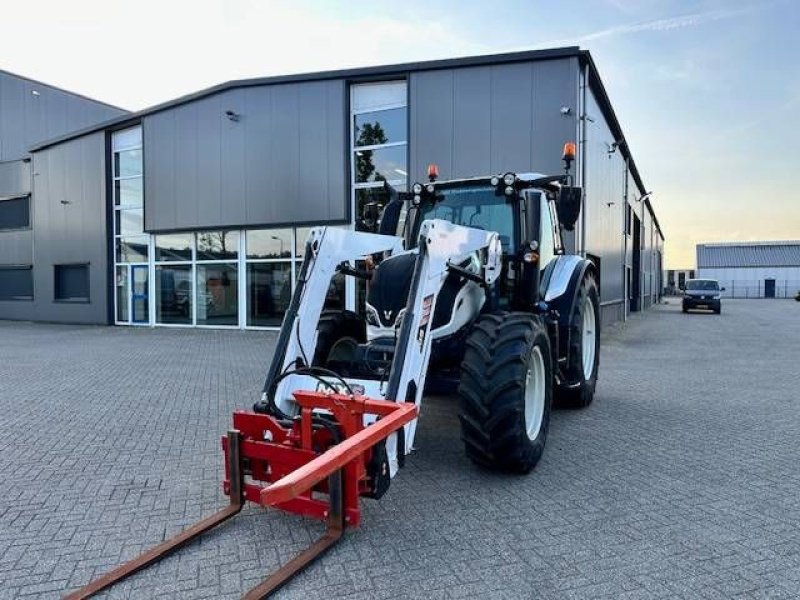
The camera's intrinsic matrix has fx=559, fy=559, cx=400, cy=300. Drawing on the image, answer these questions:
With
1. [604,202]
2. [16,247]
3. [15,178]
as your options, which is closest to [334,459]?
[604,202]

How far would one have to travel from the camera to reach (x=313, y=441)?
355 cm

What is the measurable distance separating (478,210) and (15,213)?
23.4m

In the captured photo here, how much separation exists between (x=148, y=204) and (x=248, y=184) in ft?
13.2

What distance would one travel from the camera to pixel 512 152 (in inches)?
522

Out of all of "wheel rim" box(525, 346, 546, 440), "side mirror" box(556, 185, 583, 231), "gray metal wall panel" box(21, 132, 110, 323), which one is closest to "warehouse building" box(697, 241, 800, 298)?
"gray metal wall panel" box(21, 132, 110, 323)

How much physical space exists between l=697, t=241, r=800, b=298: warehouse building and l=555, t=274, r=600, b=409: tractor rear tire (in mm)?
64183

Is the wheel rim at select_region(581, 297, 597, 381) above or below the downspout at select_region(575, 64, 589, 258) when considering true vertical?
below

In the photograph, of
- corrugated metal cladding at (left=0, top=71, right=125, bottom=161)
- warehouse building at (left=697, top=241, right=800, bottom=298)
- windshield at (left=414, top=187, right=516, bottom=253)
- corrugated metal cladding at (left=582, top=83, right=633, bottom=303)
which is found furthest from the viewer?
warehouse building at (left=697, top=241, right=800, bottom=298)

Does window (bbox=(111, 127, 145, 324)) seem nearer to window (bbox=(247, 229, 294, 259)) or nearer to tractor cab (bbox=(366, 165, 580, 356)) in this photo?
window (bbox=(247, 229, 294, 259))

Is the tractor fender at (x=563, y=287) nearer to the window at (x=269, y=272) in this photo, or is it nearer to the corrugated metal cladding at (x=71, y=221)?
the window at (x=269, y=272)

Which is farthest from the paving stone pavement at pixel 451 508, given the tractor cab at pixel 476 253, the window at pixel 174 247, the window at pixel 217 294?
the window at pixel 174 247

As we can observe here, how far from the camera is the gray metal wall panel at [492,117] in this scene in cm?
1294

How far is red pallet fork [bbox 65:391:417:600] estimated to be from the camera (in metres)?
3.13

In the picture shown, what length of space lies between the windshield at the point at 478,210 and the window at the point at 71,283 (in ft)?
58.7
